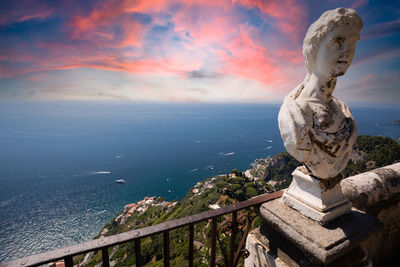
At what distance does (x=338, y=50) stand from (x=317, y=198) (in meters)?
1.42

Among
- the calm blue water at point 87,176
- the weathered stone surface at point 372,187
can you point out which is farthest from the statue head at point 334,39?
the calm blue water at point 87,176

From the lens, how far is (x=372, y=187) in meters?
2.91

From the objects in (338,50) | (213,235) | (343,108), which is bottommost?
(213,235)

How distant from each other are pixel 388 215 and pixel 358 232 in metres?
2.28

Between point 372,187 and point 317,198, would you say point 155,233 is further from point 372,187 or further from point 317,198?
point 372,187

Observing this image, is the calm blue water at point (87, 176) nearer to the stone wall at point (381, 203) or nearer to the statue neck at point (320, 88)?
the stone wall at point (381, 203)

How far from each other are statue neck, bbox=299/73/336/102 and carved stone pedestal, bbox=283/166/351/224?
2.63ft

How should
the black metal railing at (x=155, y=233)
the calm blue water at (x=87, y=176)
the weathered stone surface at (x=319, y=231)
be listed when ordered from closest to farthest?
the black metal railing at (x=155, y=233), the weathered stone surface at (x=319, y=231), the calm blue water at (x=87, y=176)

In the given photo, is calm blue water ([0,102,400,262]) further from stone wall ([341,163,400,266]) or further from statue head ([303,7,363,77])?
statue head ([303,7,363,77])

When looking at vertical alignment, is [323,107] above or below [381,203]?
above

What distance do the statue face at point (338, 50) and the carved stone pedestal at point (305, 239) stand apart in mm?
1453

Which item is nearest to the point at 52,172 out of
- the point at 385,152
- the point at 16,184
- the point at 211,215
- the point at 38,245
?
the point at 16,184

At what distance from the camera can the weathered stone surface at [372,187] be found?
2.75 metres

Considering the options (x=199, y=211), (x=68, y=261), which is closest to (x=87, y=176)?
(x=199, y=211)
